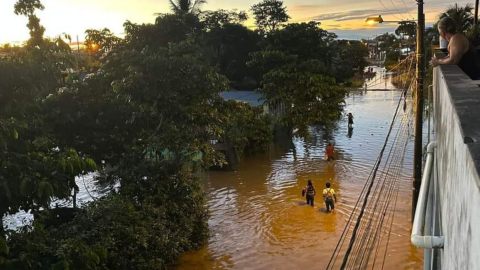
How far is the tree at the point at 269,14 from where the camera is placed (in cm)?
5734

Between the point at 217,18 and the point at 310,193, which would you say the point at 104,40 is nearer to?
the point at 310,193

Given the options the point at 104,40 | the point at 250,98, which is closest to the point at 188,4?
the point at 250,98

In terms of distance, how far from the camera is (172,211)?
37.3ft

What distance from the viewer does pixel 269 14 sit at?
57.8 metres

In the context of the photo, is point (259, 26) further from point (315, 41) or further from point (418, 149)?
point (418, 149)

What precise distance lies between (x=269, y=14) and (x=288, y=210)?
153ft

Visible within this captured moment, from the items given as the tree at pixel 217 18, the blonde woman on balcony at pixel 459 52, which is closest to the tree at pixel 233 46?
the tree at pixel 217 18

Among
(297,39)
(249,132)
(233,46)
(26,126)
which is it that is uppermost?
(233,46)

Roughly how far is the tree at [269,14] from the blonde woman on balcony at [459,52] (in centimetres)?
5352

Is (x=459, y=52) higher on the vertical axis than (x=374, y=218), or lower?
higher

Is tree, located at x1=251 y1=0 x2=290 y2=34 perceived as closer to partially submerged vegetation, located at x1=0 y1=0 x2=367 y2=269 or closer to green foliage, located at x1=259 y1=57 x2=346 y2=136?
green foliage, located at x1=259 y1=57 x2=346 y2=136

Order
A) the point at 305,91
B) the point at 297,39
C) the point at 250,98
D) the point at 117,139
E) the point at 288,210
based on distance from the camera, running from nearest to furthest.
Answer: the point at 117,139 → the point at 288,210 → the point at 305,91 → the point at 297,39 → the point at 250,98

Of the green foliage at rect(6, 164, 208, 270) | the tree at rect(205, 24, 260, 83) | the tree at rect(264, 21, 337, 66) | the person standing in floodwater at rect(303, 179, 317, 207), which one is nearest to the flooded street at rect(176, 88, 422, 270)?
the person standing in floodwater at rect(303, 179, 317, 207)

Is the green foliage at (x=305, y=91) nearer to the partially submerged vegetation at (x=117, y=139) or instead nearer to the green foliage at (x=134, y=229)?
the partially submerged vegetation at (x=117, y=139)
